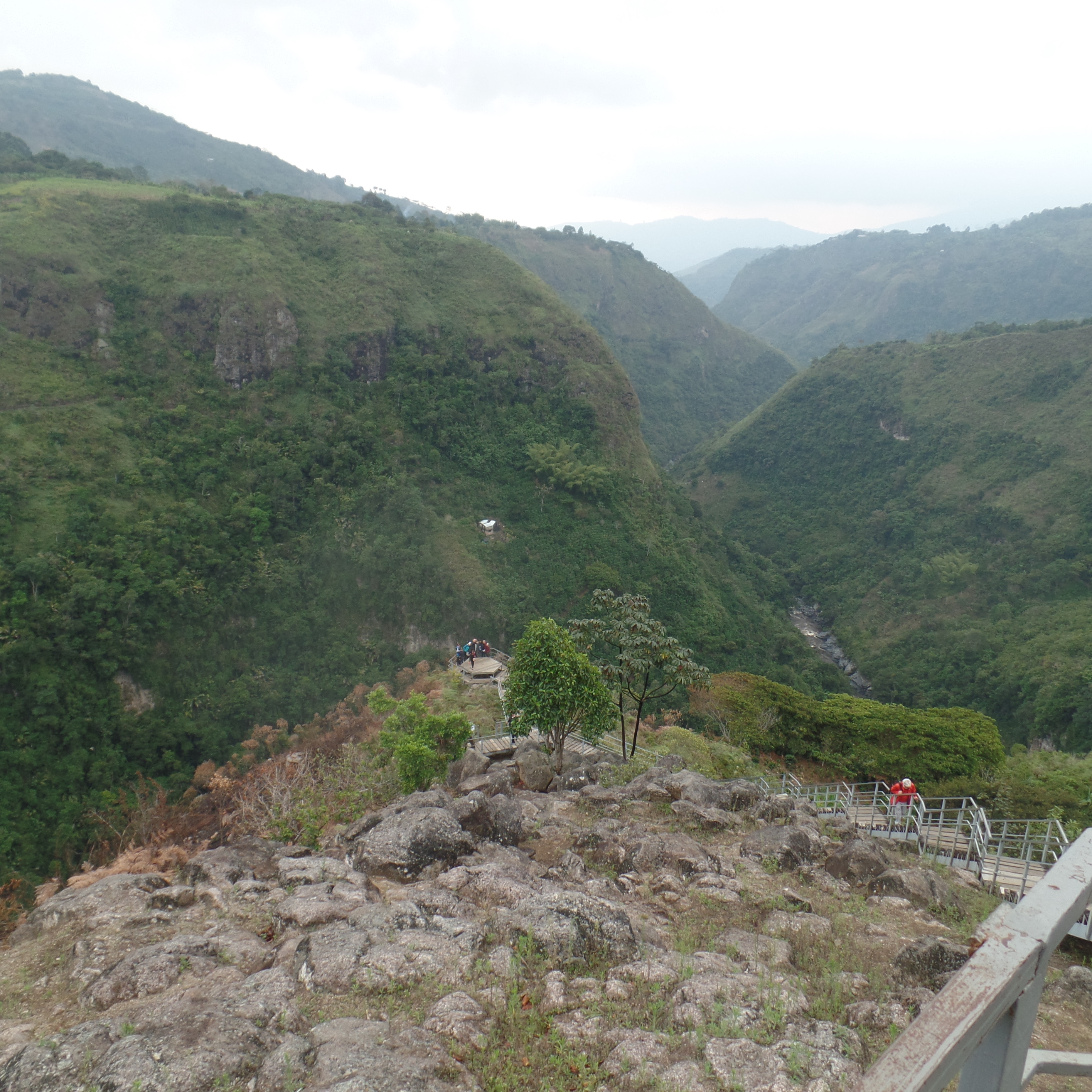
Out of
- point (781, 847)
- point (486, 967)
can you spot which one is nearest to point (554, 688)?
point (781, 847)

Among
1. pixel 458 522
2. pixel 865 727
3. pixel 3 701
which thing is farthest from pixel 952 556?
pixel 3 701

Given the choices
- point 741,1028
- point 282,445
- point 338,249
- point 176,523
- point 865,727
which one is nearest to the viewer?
point 741,1028

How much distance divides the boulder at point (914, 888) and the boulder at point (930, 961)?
7.90 ft

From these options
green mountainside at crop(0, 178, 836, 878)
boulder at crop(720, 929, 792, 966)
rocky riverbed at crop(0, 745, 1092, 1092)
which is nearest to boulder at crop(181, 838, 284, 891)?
rocky riverbed at crop(0, 745, 1092, 1092)

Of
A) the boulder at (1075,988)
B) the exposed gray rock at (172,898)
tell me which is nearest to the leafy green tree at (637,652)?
the boulder at (1075,988)

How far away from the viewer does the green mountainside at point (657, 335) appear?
375 feet

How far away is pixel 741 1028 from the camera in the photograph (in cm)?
591

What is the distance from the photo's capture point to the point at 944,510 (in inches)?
2424

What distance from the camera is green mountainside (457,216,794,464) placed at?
114m

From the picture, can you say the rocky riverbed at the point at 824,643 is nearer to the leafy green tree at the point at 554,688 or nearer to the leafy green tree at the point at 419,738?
the leafy green tree at the point at 554,688

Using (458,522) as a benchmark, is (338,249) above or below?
above

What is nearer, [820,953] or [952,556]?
[820,953]

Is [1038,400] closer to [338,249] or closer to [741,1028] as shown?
[338,249]

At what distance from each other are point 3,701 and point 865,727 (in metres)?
39.5
